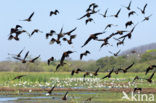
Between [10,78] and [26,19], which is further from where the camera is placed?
[10,78]

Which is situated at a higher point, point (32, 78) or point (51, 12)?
point (51, 12)

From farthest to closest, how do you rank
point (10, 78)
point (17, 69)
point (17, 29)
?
point (17, 69)
point (10, 78)
point (17, 29)

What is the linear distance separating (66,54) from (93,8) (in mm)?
3116

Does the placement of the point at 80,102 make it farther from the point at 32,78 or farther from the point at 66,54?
the point at 32,78

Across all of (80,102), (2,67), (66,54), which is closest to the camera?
(66,54)

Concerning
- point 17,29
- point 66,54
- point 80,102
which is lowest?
point 80,102

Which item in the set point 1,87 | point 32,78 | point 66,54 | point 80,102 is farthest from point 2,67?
point 66,54

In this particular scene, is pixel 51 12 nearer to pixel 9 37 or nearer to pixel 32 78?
pixel 9 37

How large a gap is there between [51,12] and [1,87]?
1295cm

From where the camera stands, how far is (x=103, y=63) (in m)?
65.6

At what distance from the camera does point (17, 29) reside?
43.4ft

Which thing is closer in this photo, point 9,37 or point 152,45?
point 9,37

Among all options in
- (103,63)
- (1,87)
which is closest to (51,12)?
(1,87)

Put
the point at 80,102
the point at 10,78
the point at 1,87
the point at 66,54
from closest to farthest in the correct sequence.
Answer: the point at 66,54, the point at 80,102, the point at 1,87, the point at 10,78
